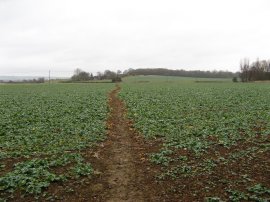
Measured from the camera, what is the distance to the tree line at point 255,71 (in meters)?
108

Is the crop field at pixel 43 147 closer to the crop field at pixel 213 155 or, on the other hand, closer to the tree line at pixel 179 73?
the crop field at pixel 213 155

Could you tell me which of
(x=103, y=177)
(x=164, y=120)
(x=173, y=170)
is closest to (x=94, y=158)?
(x=103, y=177)

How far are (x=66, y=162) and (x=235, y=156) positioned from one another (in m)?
5.77

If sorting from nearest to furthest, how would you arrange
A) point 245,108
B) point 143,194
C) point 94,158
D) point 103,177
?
point 143,194
point 103,177
point 94,158
point 245,108

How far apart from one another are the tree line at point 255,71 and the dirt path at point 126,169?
103548mm

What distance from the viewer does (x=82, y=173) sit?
8.95m

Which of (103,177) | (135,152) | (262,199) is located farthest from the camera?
(135,152)

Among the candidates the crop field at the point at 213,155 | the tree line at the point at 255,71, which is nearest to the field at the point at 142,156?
the crop field at the point at 213,155

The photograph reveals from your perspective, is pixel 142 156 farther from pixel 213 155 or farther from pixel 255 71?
pixel 255 71

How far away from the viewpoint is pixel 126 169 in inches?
373

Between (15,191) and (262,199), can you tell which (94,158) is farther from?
(262,199)

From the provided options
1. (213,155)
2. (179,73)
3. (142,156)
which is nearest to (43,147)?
(142,156)

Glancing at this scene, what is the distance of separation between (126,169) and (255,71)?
110 metres

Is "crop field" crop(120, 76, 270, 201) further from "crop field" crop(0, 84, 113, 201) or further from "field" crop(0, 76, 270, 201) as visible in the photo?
"crop field" crop(0, 84, 113, 201)
